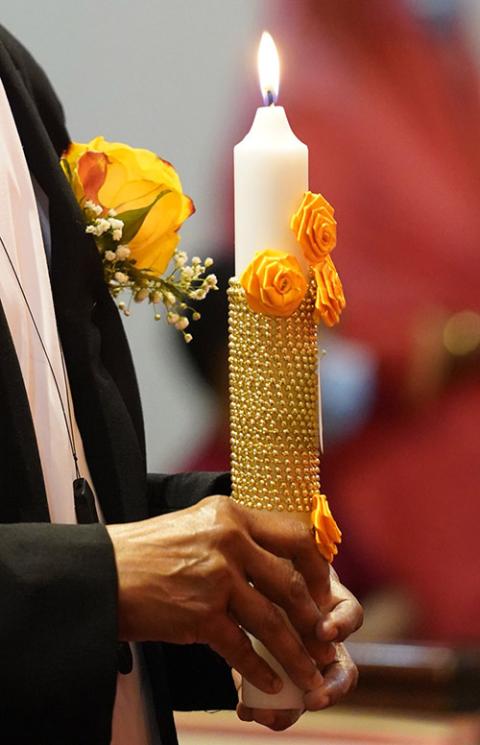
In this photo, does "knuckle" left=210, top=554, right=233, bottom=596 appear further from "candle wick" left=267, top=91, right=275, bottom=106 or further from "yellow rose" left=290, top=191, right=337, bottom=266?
"candle wick" left=267, top=91, right=275, bottom=106

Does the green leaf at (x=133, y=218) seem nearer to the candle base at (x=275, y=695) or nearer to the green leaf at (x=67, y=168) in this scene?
the green leaf at (x=67, y=168)

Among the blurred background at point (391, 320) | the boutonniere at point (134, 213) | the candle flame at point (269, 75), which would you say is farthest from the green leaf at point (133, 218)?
the blurred background at point (391, 320)

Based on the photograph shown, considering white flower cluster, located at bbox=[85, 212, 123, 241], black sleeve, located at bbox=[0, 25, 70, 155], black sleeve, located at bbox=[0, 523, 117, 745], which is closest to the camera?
black sleeve, located at bbox=[0, 523, 117, 745]

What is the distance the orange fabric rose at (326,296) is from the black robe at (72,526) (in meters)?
0.21

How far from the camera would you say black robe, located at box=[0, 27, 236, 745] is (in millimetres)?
850

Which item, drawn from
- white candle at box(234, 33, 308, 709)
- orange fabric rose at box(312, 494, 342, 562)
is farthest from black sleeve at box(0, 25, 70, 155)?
orange fabric rose at box(312, 494, 342, 562)

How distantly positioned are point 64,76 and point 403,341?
684 mm

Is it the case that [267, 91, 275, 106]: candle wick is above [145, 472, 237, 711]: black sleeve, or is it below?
above

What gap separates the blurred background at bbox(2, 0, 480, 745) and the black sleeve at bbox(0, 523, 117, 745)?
1146mm

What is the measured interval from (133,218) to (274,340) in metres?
0.34

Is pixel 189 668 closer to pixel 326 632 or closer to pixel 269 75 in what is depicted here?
pixel 326 632

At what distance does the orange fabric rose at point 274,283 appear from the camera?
0.87m

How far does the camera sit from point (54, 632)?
852 millimetres

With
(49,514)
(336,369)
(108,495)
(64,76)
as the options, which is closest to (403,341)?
(336,369)
